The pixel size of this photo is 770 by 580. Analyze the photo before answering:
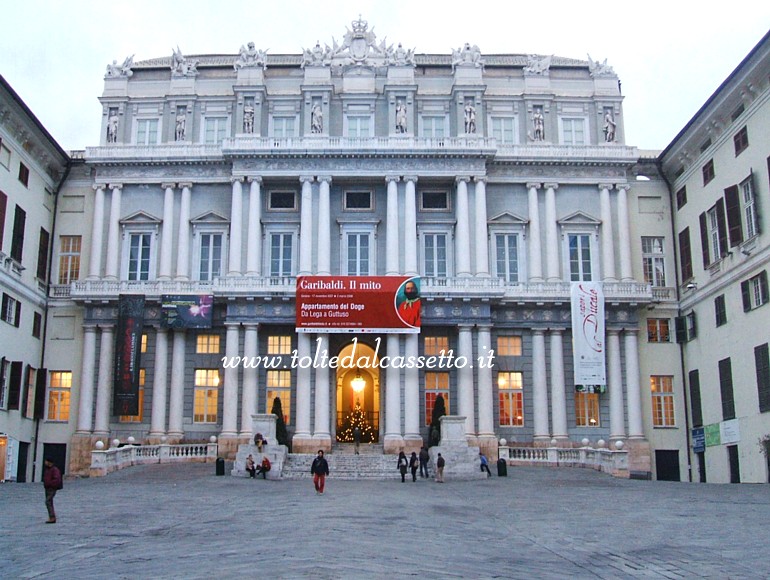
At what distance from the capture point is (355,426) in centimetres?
5019

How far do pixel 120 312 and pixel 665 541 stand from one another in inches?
1375

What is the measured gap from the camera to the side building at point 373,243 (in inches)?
1898

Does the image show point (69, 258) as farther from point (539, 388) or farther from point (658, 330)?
point (658, 330)

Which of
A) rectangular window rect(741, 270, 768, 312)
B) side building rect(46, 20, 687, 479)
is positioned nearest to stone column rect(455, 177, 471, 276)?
side building rect(46, 20, 687, 479)

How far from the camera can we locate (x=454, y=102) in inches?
2076

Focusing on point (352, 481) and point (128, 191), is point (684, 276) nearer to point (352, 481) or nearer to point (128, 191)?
point (352, 481)

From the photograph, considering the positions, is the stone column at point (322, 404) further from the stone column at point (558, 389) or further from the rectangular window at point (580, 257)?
the rectangular window at point (580, 257)

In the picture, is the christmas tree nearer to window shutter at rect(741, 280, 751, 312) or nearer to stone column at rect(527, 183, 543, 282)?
stone column at rect(527, 183, 543, 282)

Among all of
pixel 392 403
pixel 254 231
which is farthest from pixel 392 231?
pixel 392 403

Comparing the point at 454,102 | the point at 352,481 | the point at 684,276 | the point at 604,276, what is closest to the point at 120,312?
the point at 352,481

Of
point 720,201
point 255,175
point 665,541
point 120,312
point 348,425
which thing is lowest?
point 665,541

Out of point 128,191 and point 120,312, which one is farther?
point 128,191

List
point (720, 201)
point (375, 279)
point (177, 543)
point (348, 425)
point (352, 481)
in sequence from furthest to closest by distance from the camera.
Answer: point (348, 425) < point (375, 279) < point (720, 201) < point (352, 481) < point (177, 543)

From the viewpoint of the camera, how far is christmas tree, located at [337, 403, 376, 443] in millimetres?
50250
